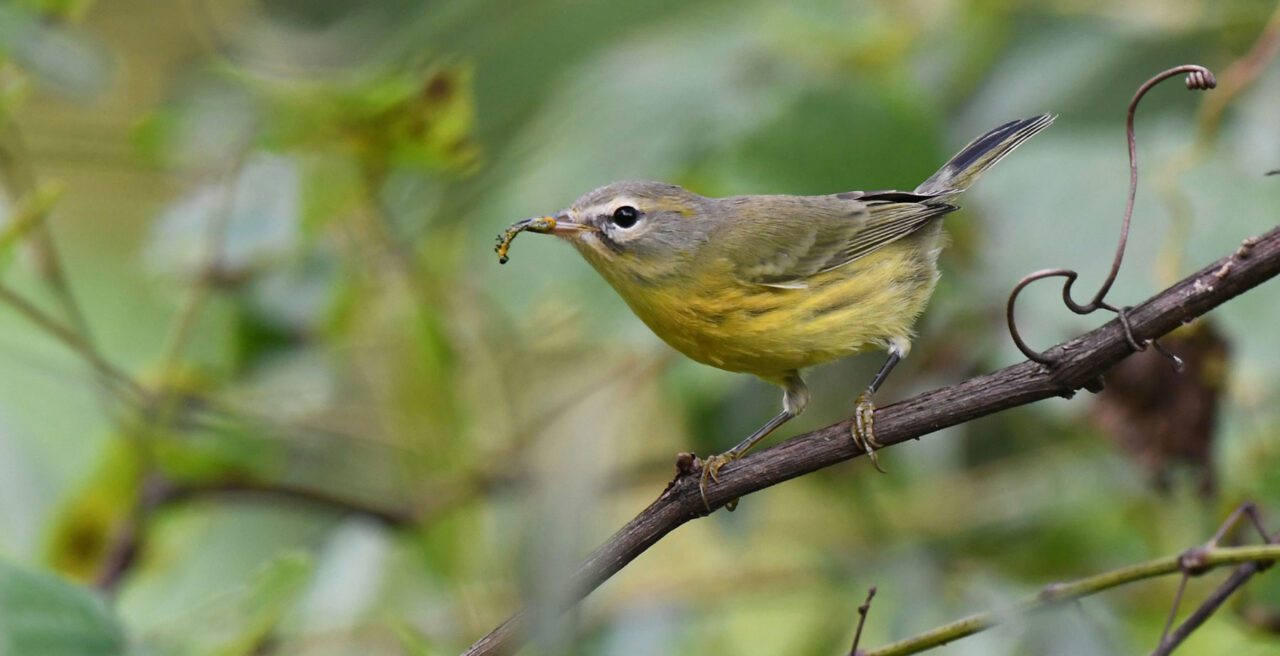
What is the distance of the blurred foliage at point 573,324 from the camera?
2.51 m

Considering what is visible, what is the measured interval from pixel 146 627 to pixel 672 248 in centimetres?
149

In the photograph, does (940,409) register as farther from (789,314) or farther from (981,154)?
(981,154)

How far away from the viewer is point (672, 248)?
8.18ft

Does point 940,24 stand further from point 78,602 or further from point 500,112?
point 78,602

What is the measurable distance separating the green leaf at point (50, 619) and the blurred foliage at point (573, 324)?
35 centimetres

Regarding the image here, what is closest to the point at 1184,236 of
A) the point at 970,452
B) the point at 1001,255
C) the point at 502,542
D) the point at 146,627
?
the point at 1001,255


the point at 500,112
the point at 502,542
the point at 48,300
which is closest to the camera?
the point at 500,112

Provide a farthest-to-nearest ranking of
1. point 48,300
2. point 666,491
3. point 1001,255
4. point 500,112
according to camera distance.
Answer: point 48,300 → point 1001,255 → point 500,112 → point 666,491

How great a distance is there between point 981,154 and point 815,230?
359 millimetres

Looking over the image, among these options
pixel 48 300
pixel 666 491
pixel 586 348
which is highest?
pixel 48 300

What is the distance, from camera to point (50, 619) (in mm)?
1889

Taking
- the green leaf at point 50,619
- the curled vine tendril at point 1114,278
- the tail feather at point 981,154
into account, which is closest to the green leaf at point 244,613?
the green leaf at point 50,619

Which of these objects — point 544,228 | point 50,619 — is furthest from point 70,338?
point 544,228

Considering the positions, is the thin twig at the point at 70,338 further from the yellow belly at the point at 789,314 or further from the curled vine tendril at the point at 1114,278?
the curled vine tendril at the point at 1114,278
